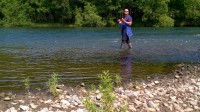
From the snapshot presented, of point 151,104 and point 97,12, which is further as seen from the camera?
point 97,12

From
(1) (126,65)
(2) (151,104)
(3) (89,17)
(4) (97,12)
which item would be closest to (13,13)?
(4) (97,12)

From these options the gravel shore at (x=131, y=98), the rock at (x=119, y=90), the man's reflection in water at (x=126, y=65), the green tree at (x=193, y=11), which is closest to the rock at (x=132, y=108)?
the gravel shore at (x=131, y=98)

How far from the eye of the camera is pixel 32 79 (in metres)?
13.2

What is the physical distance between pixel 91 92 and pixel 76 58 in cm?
882

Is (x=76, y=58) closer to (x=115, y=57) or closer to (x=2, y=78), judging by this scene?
(x=115, y=57)

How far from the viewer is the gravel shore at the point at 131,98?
915 centimetres

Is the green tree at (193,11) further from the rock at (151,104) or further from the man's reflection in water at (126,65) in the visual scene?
the rock at (151,104)

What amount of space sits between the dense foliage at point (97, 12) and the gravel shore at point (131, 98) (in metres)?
59.1

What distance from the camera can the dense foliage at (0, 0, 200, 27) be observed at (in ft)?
239

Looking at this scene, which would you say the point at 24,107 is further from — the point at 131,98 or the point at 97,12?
the point at 97,12

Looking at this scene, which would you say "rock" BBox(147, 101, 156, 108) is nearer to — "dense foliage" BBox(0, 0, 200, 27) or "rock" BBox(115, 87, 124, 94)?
"rock" BBox(115, 87, 124, 94)

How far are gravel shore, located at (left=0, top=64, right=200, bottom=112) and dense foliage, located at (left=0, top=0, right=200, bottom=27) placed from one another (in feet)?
194

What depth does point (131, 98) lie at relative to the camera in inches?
395

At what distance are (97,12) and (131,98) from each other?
2710 inches
